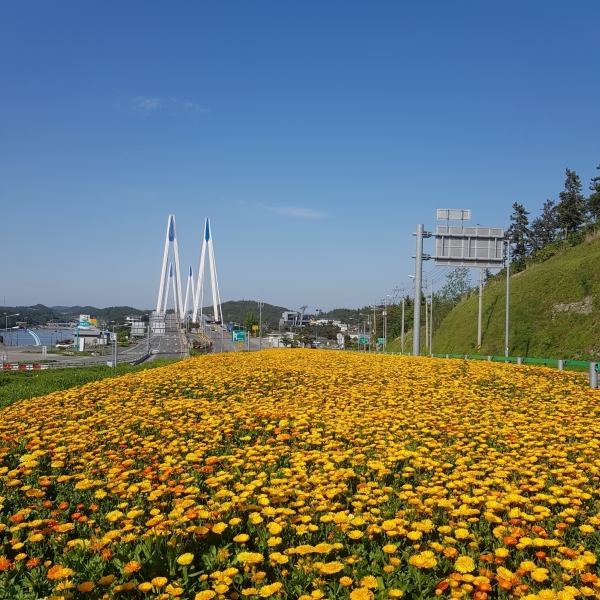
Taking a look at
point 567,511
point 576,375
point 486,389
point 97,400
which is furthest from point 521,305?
point 567,511

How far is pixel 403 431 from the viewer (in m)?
6.47

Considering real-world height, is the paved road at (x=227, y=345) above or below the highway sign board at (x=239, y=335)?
below

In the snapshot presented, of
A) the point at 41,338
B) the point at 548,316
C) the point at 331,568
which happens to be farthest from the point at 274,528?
the point at 41,338

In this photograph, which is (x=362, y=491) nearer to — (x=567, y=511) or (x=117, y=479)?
(x=567, y=511)

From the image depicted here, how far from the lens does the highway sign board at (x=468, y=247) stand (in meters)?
23.0

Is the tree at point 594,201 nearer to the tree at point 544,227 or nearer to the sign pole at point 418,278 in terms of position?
the tree at point 544,227

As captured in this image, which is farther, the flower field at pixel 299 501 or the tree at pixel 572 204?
the tree at pixel 572 204

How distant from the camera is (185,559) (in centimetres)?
317

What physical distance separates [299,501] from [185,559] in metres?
1.13

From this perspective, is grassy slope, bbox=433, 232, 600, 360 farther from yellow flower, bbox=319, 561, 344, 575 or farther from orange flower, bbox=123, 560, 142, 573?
orange flower, bbox=123, 560, 142, 573

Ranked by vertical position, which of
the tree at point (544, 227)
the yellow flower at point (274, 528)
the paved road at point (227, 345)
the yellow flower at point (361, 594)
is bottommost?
the paved road at point (227, 345)

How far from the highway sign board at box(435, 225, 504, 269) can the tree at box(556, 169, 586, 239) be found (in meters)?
45.2

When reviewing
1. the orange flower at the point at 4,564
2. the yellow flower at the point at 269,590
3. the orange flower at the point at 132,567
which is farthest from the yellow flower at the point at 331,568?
the orange flower at the point at 4,564

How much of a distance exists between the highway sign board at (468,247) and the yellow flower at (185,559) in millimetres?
21039
